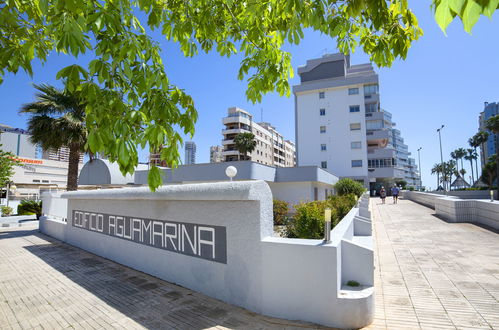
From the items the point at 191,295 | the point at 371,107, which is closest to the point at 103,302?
the point at 191,295

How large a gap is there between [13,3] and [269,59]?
3101mm

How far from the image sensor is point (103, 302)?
16.0ft

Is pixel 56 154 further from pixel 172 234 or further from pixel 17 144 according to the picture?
pixel 17 144

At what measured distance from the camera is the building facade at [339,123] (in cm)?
4672

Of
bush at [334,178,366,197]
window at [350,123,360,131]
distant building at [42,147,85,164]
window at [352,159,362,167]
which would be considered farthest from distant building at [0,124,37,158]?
bush at [334,178,366,197]

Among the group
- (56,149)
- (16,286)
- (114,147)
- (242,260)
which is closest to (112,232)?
(16,286)

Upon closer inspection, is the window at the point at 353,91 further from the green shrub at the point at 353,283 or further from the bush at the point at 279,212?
the green shrub at the point at 353,283

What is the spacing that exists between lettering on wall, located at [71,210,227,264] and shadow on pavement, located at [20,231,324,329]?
0.73 m

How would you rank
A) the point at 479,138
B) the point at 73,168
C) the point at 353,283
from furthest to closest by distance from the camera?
1. the point at 479,138
2. the point at 73,168
3. the point at 353,283

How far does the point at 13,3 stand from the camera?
2707 mm

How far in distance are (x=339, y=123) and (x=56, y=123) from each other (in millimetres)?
42806

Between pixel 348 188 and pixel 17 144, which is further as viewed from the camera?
pixel 17 144

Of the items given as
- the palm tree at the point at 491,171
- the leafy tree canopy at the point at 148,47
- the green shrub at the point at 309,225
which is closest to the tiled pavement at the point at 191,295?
the green shrub at the point at 309,225

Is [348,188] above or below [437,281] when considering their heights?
above
